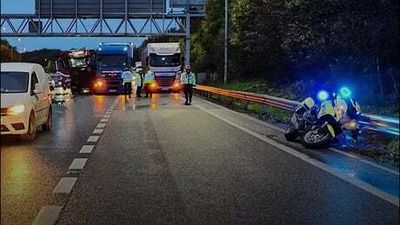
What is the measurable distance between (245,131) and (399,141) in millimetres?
14193

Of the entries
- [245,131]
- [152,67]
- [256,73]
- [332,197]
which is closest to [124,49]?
[152,67]

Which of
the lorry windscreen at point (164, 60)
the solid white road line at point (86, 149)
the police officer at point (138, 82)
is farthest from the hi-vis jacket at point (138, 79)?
the solid white road line at point (86, 149)

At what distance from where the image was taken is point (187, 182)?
8922mm

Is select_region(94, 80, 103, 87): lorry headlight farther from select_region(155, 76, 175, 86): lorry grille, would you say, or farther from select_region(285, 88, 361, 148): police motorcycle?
select_region(285, 88, 361, 148): police motorcycle

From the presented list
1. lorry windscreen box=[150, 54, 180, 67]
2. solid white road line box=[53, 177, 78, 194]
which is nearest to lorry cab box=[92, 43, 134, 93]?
lorry windscreen box=[150, 54, 180, 67]

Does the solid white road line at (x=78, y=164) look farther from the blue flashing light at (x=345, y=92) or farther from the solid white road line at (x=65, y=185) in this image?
the blue flashing light at (x=345, y=92)

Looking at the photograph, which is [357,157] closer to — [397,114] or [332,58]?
[332,58]

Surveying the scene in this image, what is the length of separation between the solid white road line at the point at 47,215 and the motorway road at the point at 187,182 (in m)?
0.01

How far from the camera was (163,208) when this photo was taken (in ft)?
23.2

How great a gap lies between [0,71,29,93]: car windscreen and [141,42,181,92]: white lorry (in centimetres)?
4564

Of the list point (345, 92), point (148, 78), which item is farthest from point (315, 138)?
point (148, 78)

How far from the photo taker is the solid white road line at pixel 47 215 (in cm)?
630

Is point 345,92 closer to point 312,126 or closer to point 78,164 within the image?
point 78,164

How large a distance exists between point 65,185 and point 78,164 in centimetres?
209
